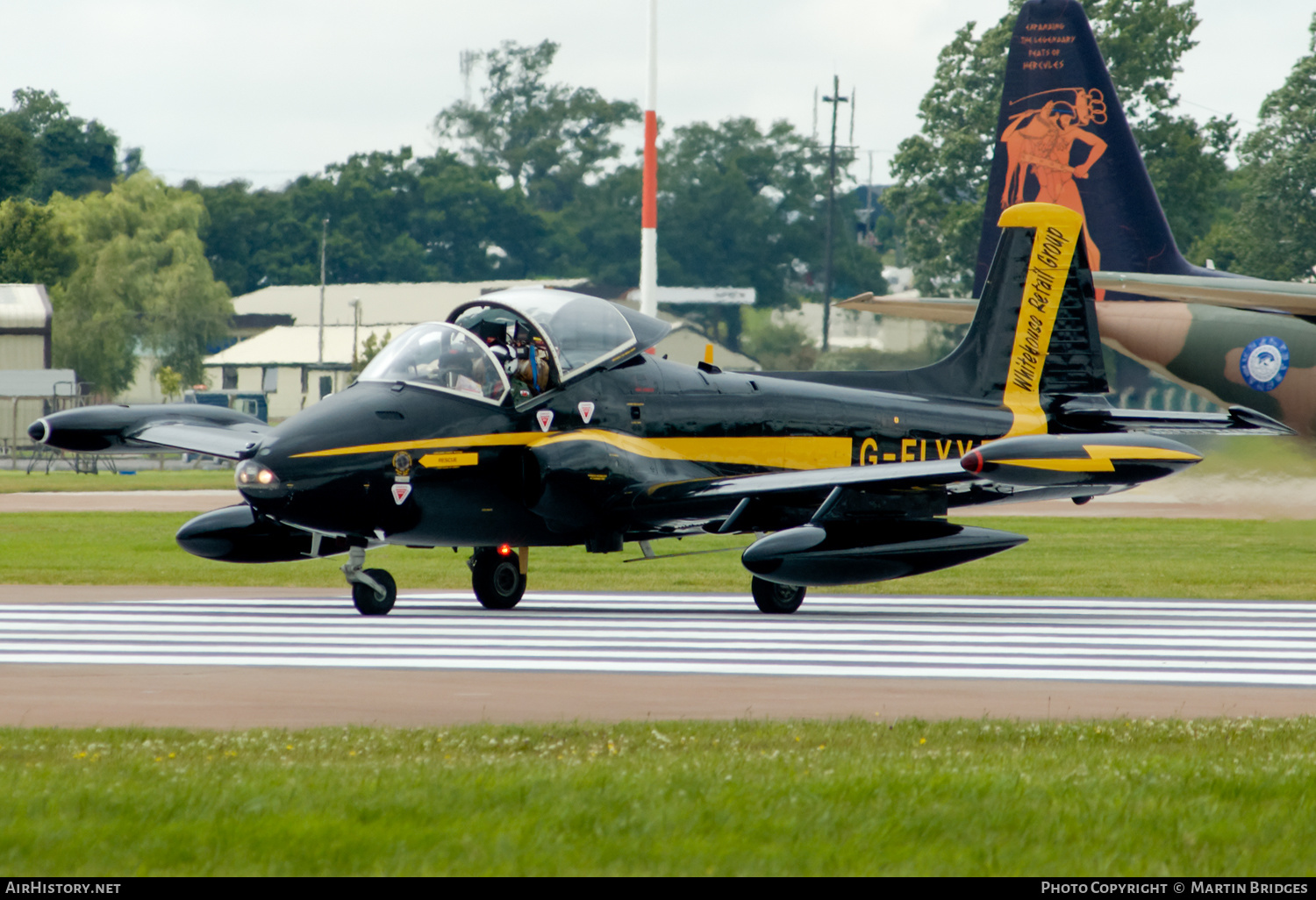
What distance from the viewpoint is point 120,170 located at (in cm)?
13175

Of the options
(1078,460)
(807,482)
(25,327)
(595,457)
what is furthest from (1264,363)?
(25,327)

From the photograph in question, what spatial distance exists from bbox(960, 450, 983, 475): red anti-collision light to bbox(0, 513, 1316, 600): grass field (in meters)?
6.47

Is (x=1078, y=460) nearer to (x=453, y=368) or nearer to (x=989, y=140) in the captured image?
(x=453, y=368)

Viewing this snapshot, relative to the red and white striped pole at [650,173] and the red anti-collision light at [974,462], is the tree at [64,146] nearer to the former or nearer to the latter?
the red and white striped pole at [650,173]

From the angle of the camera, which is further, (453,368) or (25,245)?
(25,245)

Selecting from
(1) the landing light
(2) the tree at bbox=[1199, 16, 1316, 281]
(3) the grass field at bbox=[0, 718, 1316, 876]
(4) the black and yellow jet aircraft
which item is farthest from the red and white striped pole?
(2) the tree at bbox=[1199, 16, 1316, 281]

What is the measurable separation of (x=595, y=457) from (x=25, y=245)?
82.1m

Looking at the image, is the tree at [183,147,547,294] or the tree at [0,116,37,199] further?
the tree at [183,147,547,294]

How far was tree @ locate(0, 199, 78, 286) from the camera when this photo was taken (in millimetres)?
88938

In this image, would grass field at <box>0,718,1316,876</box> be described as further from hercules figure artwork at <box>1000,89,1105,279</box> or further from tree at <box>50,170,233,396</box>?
tree at <box>50,170,233,396</box>

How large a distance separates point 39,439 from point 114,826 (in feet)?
39.3

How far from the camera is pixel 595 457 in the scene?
15633mm

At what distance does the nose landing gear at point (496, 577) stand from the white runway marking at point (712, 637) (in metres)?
0.20
